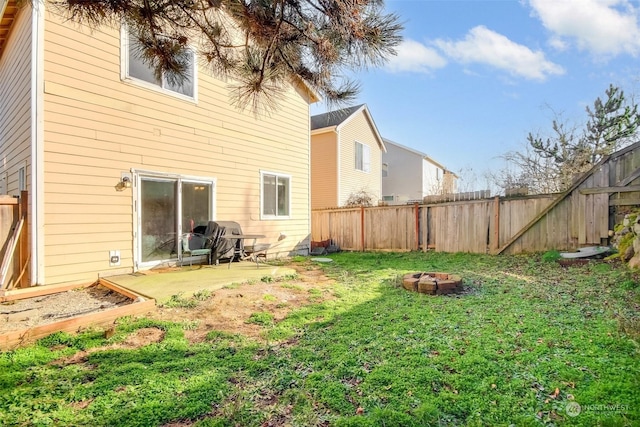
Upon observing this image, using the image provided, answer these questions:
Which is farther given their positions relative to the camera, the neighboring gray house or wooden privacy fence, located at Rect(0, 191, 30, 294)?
the neighboring gray house

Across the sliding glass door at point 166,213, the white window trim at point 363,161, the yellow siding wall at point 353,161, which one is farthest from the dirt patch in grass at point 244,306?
the white window trim at point 363,161

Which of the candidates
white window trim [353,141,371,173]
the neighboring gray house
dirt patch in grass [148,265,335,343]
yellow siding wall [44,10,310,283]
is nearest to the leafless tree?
yellow siding wall [44,10,310,283]

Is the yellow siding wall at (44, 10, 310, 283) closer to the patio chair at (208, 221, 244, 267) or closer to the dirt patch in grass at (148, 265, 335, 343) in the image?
the patio chair at (208, 221, 244, 267)

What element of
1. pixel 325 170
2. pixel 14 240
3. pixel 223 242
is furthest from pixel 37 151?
pixel 325 170

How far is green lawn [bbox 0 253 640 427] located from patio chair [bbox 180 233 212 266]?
2891 mm

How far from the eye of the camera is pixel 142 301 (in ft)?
12.9

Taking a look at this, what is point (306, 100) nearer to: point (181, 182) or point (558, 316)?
point (181, 182)

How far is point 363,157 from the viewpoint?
1612 centimetres

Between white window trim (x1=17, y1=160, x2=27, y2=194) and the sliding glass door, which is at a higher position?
white window trim (x1=17, y1=160, x2=27, y2=194)

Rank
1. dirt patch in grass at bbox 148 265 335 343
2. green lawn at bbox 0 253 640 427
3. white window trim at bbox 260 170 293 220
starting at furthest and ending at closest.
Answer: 1. white window trim at bbox 260 170 293 220
2. dirt patch in grass at bbox 148 265 335 343
3. green lawn at bbox 0 253 640 427

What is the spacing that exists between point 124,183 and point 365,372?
5.35 meters

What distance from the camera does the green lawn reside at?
1.92 metres

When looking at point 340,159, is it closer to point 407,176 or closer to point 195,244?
point 407,176

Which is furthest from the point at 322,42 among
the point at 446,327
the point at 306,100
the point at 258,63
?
the point at 306,100
